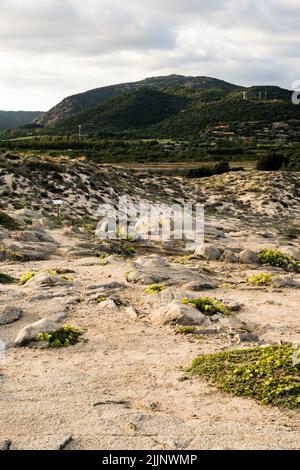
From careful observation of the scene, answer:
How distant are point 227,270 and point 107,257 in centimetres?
485

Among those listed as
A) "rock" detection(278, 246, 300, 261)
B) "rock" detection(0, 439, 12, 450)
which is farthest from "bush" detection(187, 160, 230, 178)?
"rock" detection(0, 439, 12, 450)

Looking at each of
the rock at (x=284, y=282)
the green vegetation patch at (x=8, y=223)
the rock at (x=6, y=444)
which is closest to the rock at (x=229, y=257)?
the rock at (x=284, y=282)

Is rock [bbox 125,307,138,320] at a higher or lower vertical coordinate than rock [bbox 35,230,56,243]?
lower

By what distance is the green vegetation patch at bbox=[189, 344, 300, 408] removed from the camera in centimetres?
861

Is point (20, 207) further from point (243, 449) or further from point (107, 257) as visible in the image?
point (243, 449)

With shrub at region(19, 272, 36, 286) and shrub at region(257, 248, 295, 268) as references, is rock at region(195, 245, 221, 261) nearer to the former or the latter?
shrub at region(257, 248, 295, 268)

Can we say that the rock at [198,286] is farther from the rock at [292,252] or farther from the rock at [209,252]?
the rock at [292,252]

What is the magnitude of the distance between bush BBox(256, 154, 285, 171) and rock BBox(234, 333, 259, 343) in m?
47.7

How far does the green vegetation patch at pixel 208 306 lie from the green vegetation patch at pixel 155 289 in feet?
4.80

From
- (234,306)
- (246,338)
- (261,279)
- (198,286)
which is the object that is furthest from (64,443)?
(261,279)

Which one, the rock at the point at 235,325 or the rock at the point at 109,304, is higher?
the rock at the point at 109,304

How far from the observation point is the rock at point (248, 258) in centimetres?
2070

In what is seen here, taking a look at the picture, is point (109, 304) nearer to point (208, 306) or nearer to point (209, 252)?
point (208, 306)

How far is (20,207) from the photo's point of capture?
3078 cm
